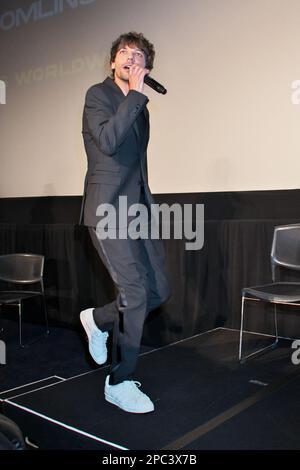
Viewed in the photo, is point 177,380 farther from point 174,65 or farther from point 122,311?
point 174,65

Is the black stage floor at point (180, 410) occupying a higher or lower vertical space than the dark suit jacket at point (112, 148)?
lower

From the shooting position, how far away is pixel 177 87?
3.93 metres

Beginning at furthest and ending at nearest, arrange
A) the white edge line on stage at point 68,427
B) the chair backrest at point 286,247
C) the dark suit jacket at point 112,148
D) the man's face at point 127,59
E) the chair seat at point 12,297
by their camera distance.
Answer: the chair seat at point 12,297 < the chair backrest at point 286,247 < the man's face at point 127,59 < the dark suit jacket at point 112,148 < the white edge line on stage at point 68,427

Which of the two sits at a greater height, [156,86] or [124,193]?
[156,86]

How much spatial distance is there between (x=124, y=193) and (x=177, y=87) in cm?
226

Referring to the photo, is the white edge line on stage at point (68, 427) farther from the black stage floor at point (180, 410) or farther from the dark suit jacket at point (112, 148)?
the dark suit jacket at point (112, 148)

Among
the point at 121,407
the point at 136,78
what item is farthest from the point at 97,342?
the point at 136,78

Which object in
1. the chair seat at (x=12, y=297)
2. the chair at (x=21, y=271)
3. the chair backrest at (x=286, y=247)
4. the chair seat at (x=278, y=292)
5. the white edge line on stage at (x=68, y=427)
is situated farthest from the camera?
the chair at (x=21, y=271)

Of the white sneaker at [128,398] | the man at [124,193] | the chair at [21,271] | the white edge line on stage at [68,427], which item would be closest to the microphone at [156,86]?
the man at [124,193]

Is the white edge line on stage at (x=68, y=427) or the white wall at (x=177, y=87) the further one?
the white wall at (x=177, y=87)

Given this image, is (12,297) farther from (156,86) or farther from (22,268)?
(156,86)

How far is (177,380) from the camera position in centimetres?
225

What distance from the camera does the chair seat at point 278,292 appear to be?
2475 millimetres
